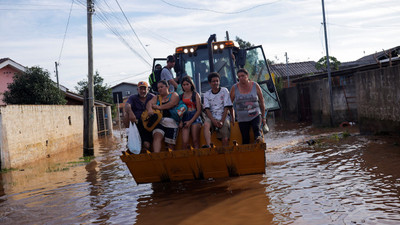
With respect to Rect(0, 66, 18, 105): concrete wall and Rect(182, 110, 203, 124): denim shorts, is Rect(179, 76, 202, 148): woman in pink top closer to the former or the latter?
Rect(182, 110, 203, 124): denim shorts

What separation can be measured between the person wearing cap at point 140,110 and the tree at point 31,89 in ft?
50.0

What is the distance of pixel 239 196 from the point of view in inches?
255

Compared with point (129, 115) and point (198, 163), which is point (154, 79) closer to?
point (129, 115)

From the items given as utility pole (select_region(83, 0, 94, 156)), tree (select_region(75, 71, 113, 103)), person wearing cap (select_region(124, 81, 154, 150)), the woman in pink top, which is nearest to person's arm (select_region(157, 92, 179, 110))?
the woman in pink top

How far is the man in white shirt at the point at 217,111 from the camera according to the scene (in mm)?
6934

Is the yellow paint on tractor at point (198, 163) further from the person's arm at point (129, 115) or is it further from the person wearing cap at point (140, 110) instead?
the person's arm at point (129, 115)

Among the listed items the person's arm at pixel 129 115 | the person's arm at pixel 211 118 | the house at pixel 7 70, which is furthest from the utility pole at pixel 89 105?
the house at pixel 7 70

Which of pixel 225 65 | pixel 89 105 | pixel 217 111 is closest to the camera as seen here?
pixel 217 111

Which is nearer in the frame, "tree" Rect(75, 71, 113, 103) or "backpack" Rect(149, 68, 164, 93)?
"backpack" Rect(149, 68, 164, 93)

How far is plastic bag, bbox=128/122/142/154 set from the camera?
6.87 metres

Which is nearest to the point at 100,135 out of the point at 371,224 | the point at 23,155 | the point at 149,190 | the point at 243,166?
the point at 23,155

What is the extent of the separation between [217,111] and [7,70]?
2070 cm

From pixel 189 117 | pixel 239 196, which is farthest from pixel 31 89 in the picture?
pixel 239 196

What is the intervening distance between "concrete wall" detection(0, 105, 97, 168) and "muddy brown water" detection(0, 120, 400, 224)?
228 cm
